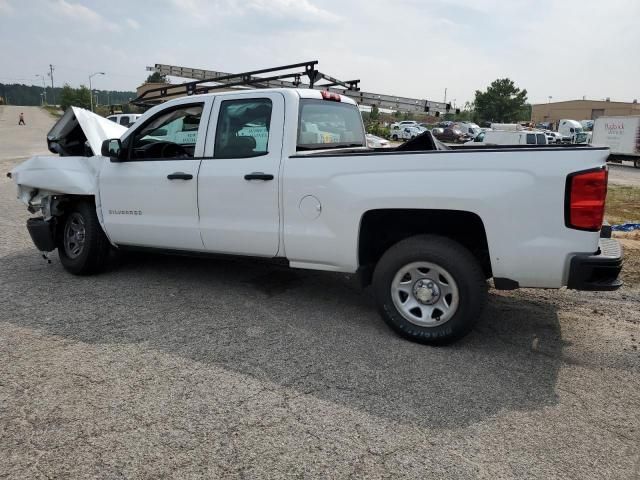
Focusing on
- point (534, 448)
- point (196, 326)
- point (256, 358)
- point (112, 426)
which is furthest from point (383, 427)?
point (196, 326)

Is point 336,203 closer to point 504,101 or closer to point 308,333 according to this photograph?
point 308,333

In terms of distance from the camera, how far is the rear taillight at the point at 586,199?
3062 mm

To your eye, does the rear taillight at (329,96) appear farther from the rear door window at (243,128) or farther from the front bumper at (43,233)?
the front bumper at (43,233)

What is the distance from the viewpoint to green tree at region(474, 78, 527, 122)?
3019 inches

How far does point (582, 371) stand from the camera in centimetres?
342

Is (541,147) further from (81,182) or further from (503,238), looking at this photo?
(81,182)

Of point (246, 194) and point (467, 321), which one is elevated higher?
point (246, 194)

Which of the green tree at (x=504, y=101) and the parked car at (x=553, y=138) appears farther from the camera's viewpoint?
the green tree at (x=504, y=101)

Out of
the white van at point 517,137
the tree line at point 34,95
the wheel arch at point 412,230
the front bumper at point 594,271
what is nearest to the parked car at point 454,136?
the white van at point 517,137

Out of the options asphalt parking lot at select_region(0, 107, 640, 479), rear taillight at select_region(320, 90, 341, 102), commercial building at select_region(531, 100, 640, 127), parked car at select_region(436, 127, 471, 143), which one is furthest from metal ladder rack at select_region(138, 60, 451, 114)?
commercial building at select_region(531, 100, 640, 127)

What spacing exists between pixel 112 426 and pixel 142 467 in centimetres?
43

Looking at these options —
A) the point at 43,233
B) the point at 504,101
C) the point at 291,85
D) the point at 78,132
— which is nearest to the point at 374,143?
the point at 291,85

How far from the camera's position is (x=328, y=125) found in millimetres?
4746

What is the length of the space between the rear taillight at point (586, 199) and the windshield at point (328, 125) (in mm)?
2168
